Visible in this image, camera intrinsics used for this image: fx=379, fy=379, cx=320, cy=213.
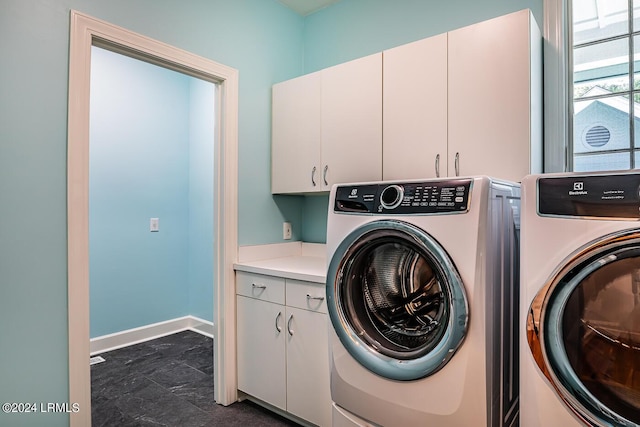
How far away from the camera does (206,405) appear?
2297mm

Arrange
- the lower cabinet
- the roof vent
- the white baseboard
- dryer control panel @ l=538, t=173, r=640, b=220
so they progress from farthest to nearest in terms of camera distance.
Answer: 1. the white baseboard
2. the lower cabinet
3. the roof vent
4. dryer control panel @ l=538, t=173, r=640, b=220

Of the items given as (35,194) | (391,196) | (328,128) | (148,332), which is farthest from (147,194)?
(391,196)

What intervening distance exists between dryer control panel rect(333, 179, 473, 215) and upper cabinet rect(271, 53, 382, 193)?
0.59 m

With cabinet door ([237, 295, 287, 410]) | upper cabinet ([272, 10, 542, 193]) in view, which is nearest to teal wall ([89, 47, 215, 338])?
cabinet door ([237, 295, 287, 410])

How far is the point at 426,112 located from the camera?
1.91 metres

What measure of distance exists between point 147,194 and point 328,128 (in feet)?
6.56

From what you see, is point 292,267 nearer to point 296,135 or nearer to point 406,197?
point 296,135

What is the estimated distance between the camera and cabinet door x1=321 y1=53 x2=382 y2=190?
2.10 metres

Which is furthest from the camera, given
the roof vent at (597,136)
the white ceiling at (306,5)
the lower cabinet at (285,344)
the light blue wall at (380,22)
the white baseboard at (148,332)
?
the white baseboard at (148,332)

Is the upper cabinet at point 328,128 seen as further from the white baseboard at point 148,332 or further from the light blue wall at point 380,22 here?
the white baseboard at point 148,332

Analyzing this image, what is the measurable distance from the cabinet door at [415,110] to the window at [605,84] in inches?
26.0

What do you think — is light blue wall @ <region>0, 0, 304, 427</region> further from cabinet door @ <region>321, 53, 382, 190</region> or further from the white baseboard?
the white baseboard

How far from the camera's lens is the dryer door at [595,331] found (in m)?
0.97

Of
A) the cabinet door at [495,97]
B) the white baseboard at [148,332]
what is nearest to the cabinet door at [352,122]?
the cabinet door at [495,97]
